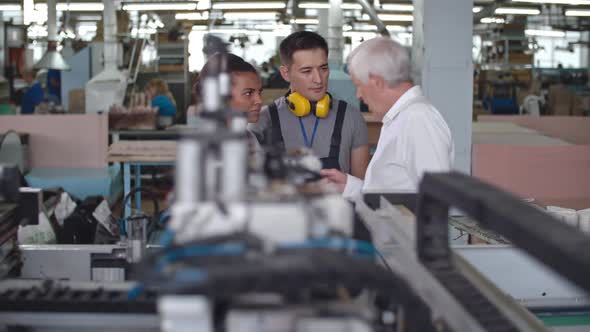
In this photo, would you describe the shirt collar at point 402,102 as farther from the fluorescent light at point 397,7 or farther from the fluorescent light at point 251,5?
the fluorescent light at point 397,7

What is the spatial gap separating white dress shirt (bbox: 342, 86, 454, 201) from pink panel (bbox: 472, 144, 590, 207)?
2.08 m

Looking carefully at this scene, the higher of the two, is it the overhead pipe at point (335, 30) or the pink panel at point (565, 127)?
the overhead pipe at point (335, 30)

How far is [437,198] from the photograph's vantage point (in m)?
1.24

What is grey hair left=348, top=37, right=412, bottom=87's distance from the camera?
7.73 ft

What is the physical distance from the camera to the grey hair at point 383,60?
236cm

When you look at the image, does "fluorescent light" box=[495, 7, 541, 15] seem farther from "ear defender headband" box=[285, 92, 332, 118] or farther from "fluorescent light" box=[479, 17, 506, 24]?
"ear defender headband" box=[285, 92, 332, 118]

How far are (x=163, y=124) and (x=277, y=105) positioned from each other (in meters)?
5.58

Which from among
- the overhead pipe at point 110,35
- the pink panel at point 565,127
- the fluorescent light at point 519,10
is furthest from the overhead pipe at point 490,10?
the overhead pipe at point 110,35

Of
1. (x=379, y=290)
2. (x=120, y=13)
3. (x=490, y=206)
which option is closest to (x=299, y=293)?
(x=379, y=290)

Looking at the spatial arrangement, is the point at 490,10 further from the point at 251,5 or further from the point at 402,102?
the point at 402,102

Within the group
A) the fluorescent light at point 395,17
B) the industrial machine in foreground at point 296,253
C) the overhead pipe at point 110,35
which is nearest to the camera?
the industrial machine in foreground at point 296,253

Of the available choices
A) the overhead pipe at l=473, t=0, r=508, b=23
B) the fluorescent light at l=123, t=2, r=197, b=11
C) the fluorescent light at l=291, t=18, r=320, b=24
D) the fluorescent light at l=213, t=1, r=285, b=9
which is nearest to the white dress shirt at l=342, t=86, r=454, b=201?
the fluorescent light at l=123, t=2, r=197, b=11

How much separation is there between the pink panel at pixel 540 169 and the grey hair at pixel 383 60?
228 centimetres

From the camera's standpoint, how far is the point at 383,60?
2.37m
